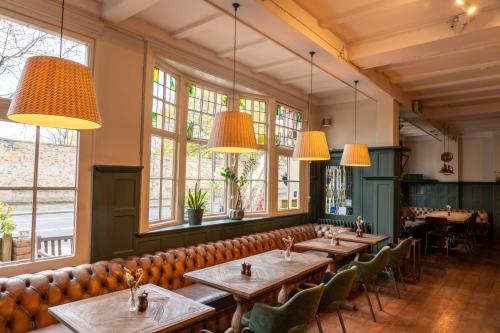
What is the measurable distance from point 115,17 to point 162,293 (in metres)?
2.62

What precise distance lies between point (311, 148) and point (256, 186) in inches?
88.2

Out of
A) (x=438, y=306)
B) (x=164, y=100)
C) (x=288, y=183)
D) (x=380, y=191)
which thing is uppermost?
(x=164, y=100)

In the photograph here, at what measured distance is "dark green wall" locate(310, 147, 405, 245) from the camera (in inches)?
221

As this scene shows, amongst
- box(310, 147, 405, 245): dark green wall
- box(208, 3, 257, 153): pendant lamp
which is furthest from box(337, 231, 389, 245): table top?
box(208, 3, 257, 153): pendant lamp

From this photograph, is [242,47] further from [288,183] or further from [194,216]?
[288,183]

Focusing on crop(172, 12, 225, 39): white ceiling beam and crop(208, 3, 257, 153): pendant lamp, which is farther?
crop(172, 12, 225, 39): white ceiling beam

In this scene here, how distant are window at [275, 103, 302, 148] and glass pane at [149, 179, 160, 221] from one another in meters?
2.53

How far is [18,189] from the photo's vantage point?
9.09 feet

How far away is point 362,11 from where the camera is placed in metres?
3.25

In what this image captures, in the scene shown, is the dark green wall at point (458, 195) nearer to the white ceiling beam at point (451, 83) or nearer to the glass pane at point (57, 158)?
the white ceiling beam at point (451, 83)

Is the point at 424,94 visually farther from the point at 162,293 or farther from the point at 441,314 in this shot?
the point at 162,293

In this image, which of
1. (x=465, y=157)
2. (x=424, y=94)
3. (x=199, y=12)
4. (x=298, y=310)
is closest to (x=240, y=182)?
(x=199, y=12)

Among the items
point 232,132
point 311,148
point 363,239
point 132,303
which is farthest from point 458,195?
point 132,303

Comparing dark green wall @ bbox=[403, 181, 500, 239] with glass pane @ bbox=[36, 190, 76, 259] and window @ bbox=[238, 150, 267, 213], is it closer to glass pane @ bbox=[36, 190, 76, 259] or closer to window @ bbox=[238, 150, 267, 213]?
window @ bbox=[238, 150, 267, 213]
